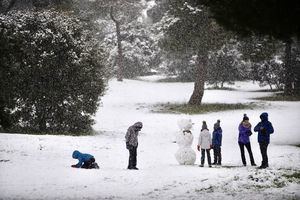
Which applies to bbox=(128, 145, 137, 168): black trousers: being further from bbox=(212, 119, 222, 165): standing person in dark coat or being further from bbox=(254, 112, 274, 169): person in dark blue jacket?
bbox=(254, 112, 274, 169): person in dark blue jacket

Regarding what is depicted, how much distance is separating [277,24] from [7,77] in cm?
1270

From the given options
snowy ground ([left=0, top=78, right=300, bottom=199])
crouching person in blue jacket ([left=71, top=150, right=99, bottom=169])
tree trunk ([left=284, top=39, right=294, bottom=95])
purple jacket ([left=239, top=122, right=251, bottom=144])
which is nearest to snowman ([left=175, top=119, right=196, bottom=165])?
snowy ground ([left=0, top=78, right=300, bottom=199])

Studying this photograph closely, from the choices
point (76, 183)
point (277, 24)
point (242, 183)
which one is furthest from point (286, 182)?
point (76, 183)

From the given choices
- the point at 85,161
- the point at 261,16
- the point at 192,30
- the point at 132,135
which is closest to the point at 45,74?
the point at 132,135

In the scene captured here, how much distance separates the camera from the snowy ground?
8609 mm

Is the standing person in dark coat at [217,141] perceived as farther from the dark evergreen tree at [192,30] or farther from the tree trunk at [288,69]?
the tree trunk at [288,69]

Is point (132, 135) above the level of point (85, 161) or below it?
above

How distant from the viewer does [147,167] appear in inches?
506

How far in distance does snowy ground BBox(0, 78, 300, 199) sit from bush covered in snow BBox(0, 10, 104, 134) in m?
1.95

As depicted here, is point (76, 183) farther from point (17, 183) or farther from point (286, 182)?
point (286, 182)

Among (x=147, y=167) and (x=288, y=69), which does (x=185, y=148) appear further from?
(x=288, y=69)

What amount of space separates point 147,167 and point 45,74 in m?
6.96

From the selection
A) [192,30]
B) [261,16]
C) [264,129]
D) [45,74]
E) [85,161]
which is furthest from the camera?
[192,30]

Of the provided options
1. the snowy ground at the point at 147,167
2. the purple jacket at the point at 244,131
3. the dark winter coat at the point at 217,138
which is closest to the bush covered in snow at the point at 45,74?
the snowy ground at the point at 147,167
